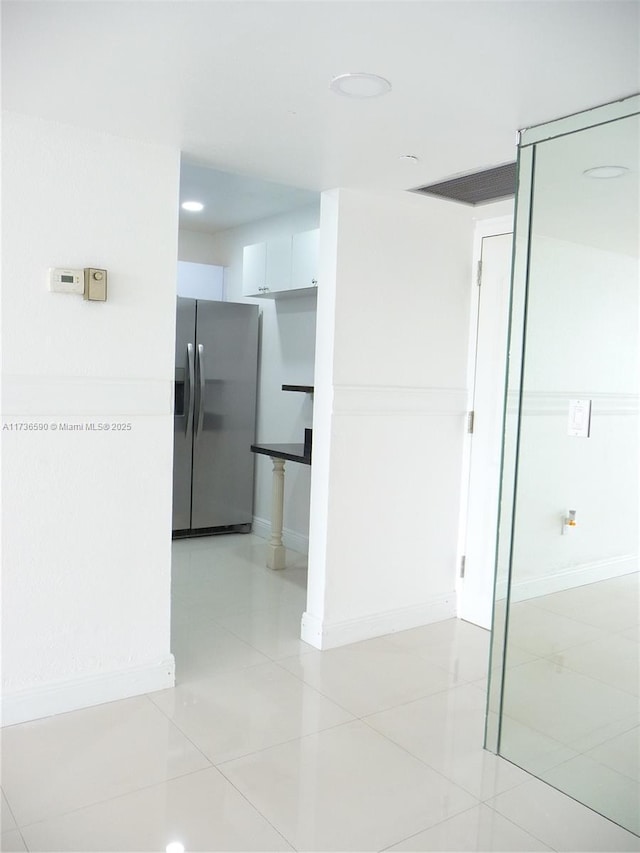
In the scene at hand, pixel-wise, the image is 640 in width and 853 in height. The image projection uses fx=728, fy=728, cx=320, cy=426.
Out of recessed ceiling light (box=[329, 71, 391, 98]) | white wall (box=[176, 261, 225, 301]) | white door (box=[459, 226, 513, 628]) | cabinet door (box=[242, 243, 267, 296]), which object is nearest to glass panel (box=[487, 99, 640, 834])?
recessed ceiling light (box=[329, 71, 391, 98])

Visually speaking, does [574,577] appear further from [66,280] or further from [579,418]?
[66,280]

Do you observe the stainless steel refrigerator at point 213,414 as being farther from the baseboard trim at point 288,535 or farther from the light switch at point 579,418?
the light switch at point 579,418

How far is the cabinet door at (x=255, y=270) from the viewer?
5051 millimetres

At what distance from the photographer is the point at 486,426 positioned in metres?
3.76

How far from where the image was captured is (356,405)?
134 inches

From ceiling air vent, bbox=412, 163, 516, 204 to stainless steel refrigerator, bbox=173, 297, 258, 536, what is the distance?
2.27 meters

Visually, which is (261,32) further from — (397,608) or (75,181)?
(397,608)

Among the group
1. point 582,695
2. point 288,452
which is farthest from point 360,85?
point 288,452

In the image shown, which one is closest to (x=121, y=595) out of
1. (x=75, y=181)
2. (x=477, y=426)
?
(x=75, y=181)

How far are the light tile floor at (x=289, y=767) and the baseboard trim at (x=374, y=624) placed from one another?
→ 6 centimetres

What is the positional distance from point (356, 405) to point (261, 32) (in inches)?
74.1

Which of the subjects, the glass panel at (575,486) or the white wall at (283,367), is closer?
the glass panel at (575,486)

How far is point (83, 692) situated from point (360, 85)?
2.29m

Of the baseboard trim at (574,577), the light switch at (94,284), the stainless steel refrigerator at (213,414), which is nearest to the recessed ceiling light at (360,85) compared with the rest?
the light switch at (94,284)
